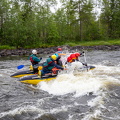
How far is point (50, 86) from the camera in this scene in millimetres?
9117

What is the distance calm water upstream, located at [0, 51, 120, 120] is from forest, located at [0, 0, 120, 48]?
2394cm

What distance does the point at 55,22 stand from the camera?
126ft

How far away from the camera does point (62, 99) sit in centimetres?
738

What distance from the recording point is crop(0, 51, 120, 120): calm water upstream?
596cm

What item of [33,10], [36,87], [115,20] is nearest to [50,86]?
[36,87]

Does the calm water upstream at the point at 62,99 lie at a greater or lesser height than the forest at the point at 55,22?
lesser

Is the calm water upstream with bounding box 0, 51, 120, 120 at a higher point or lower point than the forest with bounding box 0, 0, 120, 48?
lower

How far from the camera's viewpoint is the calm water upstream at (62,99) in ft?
19.6

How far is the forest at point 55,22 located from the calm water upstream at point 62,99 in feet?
78.5

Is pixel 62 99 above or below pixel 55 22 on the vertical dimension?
below

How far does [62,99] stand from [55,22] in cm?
3266

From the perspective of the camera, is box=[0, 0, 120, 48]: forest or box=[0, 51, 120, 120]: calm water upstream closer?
box=[0, 51, 120, 120]: calm water upstream

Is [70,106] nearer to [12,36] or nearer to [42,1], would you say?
[12,36]

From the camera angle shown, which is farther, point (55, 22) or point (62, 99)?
point (55, 22)
